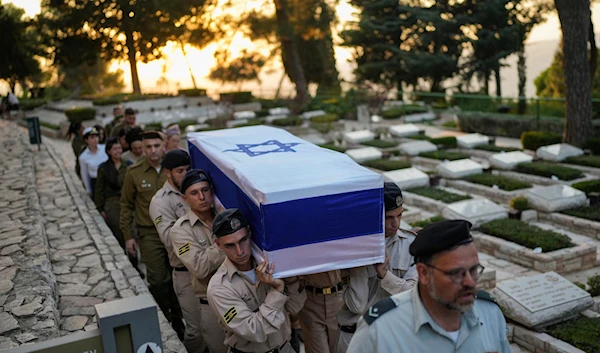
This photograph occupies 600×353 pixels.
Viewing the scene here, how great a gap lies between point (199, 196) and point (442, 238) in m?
2.17

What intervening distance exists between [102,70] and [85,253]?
44.0m

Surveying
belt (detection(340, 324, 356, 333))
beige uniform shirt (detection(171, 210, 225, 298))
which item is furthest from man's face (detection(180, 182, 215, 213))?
belt (detection(340, 324, 356, 333))

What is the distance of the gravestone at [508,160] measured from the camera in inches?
428

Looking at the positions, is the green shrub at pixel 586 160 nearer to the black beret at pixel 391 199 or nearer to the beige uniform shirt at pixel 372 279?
the beige uniform shirt at pixel 372 279

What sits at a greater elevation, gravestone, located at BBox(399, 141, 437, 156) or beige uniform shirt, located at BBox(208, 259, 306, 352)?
beige uniform shirt, located at BBox(208, 259, 306, 352)

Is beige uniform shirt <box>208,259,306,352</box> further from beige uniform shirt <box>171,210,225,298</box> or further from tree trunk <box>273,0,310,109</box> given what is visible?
tree trunk <box>273,0,310,109</box>

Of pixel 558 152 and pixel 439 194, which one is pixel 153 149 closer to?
pixel 439 194

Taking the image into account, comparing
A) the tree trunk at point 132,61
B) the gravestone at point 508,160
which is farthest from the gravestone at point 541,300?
the tree trunk at point 132,61

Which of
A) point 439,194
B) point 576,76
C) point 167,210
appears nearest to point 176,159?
point 167,210

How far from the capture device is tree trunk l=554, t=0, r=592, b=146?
1158cm

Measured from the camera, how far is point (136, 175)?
551cm

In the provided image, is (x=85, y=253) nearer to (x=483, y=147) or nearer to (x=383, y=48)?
(x=483, y=147)

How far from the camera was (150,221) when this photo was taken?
538 centimetres

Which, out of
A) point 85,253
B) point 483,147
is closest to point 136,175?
point 85,253
